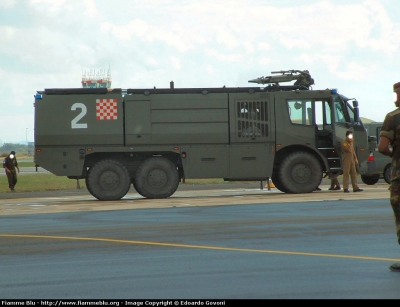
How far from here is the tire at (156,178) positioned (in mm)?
24031

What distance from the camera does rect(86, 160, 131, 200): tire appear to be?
2397 centimetres

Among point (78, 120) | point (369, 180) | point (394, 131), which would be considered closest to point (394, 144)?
point (394, 131)

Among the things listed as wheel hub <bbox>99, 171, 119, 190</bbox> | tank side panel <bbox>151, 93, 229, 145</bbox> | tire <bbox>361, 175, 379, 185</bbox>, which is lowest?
tire <bbox>361, 175, 379, 185</bbox>

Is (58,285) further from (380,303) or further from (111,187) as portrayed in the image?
(111,187)

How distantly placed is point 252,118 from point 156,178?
10.3 ft

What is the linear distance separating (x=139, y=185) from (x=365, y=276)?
15.6 m

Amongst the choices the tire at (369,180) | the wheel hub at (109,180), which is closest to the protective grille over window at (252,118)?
the wheel hub at (109,180)

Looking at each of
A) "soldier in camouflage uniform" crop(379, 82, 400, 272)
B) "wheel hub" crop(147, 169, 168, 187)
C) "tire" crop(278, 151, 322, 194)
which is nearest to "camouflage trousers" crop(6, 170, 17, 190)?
"wheel hub" crop(147, 169, 168, 187)

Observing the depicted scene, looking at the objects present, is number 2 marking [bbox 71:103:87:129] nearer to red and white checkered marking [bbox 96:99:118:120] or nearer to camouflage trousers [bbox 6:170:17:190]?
red and white checkered marking [bbox 96:99:118:120]

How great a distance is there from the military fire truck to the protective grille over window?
27 mm

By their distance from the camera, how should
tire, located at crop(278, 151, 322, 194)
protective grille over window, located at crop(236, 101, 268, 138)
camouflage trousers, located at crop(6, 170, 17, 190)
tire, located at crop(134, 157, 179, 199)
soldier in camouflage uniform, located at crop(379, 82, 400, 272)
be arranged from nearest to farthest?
1. soldier in camouflage uniform, located at crop(379, 82, 400, 272)
2. tire, located at crop(134, 157, 179, 199)
3. protective grille over window, located at crop(236, 101, 268, 138)
4. tire, located at crop(278, 151, 322, 194)
5. camouflage trousers, located at crop(6, 170, 17, 190)

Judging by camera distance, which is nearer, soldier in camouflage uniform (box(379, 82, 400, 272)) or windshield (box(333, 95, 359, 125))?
soldier in camouflage uniform (box(379, 82, 400, 272))

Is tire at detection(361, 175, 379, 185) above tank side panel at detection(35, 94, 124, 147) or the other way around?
the other way around

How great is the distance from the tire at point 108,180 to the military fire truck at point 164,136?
1.1 inches
